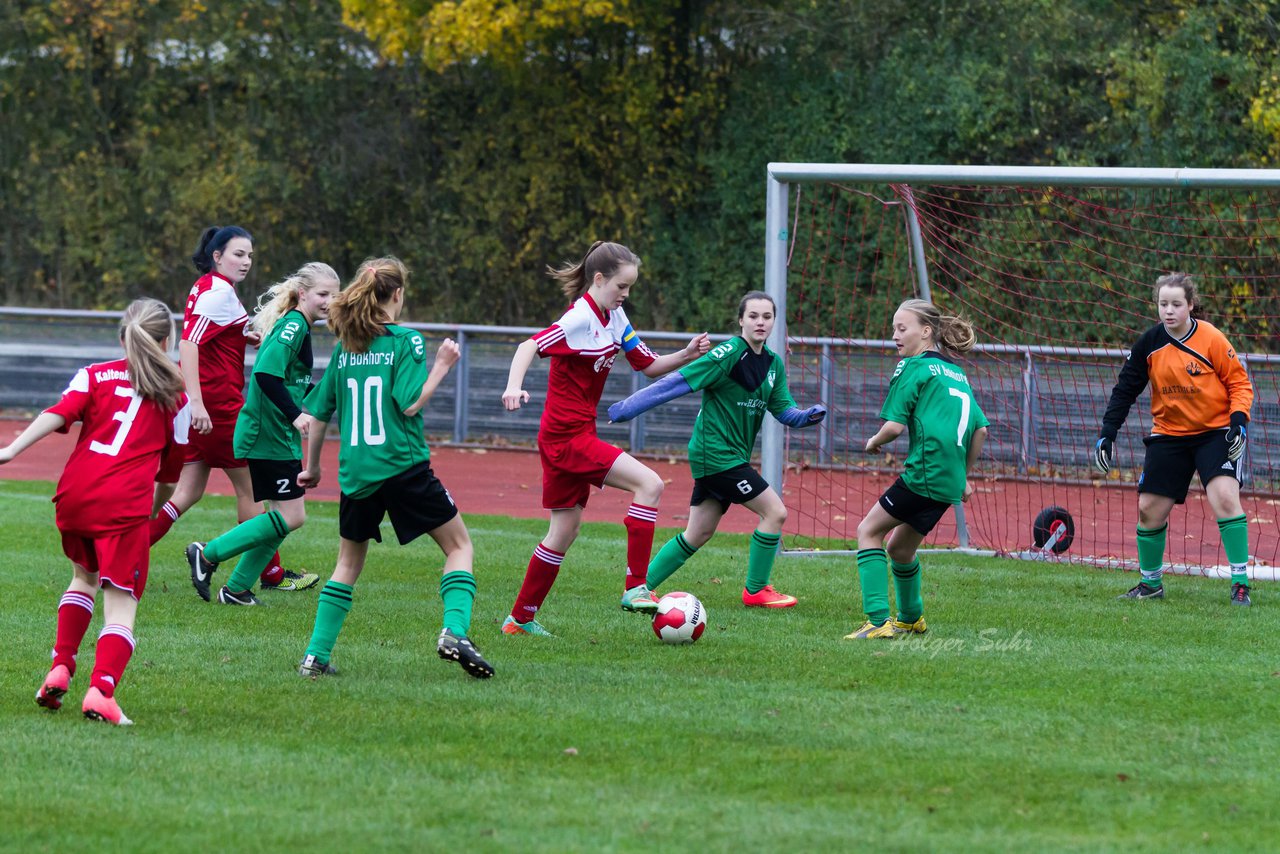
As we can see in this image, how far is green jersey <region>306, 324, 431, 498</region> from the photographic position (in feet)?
19.9

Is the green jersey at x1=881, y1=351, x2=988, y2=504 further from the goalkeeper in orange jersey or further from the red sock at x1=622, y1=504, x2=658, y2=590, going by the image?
the goalkeeper in orange jersey

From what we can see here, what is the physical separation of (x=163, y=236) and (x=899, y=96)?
1292 cm

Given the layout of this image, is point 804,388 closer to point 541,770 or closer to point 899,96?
point 899,96

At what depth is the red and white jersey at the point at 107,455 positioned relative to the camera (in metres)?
5.51

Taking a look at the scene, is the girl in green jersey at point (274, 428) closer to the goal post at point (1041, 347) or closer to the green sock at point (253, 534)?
the green sock at point (253, 534)

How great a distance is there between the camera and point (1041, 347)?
→ 13.7 meters

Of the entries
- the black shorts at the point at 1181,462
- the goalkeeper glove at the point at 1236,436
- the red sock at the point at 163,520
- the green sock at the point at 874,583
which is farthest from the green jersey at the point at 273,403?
the goalkeeper glove at the point at 1236,436

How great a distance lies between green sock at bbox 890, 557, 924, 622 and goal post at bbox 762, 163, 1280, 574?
9.13 ft

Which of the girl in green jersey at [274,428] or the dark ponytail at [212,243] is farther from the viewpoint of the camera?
the dark ponytail at [212,243]

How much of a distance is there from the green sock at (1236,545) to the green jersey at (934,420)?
2.26 metres

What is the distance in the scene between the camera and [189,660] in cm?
659

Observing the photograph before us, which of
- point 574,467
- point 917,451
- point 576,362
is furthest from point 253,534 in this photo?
point 917,451

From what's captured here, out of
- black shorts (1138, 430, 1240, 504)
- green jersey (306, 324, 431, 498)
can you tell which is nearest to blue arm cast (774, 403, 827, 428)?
black shorts (1138, 430, 1240, 504)

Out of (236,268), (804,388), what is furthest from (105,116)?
(236,268)
